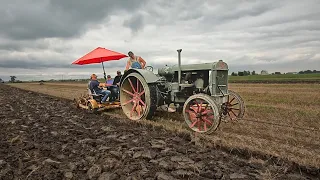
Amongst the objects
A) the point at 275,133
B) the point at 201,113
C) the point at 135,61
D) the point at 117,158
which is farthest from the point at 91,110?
the point at 275,133

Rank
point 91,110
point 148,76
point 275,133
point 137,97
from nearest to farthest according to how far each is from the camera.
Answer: point 275,133, point 148,76, point 137,97, point 91,110

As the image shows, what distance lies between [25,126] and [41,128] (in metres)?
0.59

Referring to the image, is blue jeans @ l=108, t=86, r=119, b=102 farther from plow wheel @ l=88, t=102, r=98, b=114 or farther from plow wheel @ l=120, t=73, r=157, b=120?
plow wheel @ l=120, t=73, r=157, b=120

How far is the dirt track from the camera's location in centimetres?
350

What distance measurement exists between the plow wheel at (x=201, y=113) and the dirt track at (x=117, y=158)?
567mm

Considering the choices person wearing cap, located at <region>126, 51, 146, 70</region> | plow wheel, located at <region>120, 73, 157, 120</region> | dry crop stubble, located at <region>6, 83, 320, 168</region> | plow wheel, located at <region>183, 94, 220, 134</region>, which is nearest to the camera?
dry crop stubble, located at <region>6, 83, 320, 168</region>

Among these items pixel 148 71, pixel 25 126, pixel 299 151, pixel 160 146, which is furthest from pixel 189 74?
pixel 25 126

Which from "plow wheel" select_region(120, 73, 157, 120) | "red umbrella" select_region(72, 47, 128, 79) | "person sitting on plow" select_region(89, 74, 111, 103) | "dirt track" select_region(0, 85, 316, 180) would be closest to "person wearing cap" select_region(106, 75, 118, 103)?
"person sitting on plow" select_region(89, 74, 111, 103)

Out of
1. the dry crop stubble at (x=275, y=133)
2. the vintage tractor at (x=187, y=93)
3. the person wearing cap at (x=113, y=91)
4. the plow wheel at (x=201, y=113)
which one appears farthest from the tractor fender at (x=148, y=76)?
the person wearing cap at (x=113, y=91)

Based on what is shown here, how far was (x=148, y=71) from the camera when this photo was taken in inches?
297

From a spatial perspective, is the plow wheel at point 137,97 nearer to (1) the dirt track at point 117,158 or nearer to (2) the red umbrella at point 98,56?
(1) the dirt track at point 117,158

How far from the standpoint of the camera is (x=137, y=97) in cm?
765

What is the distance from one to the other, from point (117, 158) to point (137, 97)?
12.0 ft

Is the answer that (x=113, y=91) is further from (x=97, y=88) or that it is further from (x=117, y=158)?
(x=117, y=158)
